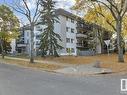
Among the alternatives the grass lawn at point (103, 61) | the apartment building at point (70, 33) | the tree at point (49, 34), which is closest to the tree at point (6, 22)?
the tree at point (49, 34)

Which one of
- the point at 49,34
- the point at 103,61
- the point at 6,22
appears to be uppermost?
the point at 6,22

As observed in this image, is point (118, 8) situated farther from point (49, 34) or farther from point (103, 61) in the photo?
point (49, 34)

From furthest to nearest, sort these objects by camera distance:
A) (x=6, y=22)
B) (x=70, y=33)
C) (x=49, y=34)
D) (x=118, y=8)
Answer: (x=70, y=33) < (x=49, y=34) < (x=6, y=22) < (x=118, y=8)

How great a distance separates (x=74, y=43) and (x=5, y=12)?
31609mm

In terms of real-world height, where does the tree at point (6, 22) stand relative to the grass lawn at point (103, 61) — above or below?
above

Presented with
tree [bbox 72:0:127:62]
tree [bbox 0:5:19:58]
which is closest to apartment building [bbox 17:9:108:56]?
tree [bbox 0:5:19:58]

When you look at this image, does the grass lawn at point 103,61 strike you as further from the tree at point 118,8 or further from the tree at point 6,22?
the tree at point 6,22

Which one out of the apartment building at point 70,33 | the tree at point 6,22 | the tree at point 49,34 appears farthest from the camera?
the apartment building at point 70,33

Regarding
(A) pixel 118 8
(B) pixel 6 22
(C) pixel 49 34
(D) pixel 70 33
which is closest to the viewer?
(A) pixel 118 8

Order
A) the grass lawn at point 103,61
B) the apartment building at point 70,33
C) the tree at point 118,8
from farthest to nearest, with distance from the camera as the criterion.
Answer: the apartment building at point 70,33 → the tree at point 118,8 → the grass lawn at point 103,61

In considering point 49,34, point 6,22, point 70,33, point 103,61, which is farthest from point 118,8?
point 70,33

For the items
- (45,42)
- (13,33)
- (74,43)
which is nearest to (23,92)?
(45,42)

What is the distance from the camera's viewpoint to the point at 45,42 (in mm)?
52594

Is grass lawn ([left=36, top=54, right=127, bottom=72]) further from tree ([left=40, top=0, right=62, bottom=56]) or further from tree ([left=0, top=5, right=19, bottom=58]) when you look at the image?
tree ([left=0, top=5, right=19, bottom=58])
